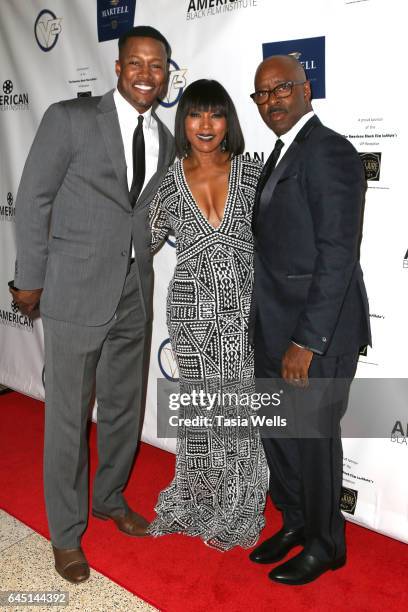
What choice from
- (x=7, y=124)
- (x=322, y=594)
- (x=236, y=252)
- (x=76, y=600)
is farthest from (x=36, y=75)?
(x=322, y=594)

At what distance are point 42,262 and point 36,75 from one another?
6.35ft

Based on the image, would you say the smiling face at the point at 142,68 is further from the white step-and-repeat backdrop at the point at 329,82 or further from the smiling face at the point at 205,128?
the white step-and-repeat backdrop at the point at 329,82

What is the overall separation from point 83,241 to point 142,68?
69cm

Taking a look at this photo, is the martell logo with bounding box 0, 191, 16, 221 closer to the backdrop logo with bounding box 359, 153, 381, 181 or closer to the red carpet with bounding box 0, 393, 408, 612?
the red carpet with bounding box 0, 393, 408, 612

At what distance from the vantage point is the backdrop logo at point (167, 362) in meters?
3.49

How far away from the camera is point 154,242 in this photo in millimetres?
2572

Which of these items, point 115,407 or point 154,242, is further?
point 115,407

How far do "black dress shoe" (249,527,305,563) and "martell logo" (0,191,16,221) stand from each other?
2729mm

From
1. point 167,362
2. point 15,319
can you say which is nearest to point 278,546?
point 167,362

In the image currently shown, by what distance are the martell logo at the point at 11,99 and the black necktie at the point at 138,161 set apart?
71.7 inches

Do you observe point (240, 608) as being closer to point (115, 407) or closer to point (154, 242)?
point (115, 407)

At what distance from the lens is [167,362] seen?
11.5 feet

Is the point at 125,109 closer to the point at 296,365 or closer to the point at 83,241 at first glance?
the point at 83,241

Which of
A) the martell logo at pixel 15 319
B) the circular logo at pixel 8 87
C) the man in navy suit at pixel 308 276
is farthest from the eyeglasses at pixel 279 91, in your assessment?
the martell logo at pixel 15 319
